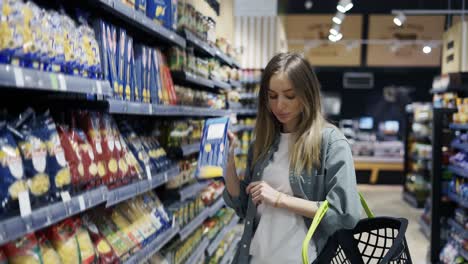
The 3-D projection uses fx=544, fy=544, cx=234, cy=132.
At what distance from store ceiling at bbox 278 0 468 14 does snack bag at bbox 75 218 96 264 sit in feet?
29.3

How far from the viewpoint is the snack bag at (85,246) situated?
6.35 ft

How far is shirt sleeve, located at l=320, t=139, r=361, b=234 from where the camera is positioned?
1948 millimetres

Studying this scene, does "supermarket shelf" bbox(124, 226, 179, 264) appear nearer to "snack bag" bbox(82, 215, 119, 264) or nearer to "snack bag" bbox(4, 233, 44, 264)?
"snack bag" bbox(82, 215, 119, 264)

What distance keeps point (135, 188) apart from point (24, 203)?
922mm

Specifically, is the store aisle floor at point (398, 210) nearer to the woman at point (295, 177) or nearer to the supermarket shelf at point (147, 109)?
the supermarket shelf at point (147, 109)

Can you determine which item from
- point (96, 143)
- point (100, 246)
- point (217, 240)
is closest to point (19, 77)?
point (96, 143)

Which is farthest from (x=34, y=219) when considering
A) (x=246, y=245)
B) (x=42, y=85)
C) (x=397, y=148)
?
(x=397, y=148)

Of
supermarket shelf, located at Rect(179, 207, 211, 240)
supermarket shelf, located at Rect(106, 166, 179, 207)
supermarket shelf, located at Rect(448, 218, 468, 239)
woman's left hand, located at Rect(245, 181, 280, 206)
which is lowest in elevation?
supermarket shelf, located at Rect(448, 218, 468, 239)

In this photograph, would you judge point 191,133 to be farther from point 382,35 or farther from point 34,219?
point 382,35

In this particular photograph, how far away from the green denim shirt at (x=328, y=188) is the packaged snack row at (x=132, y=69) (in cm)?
71

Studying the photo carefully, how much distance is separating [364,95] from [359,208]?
48.3ft

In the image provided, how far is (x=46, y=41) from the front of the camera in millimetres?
1631

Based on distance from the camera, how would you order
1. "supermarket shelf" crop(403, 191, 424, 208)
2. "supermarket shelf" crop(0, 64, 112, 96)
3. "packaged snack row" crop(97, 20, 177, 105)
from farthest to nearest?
"supermarket shelf" crop(403, 191, 424, 208), "packaged snack row" crop(97, 20, 177, 105), "supermarket shelf" crop(0, 64, 112, 96)

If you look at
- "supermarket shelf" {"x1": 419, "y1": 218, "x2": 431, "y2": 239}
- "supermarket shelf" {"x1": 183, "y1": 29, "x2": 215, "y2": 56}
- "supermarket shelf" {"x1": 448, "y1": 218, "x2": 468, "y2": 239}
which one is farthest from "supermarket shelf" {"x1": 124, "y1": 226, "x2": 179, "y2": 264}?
"supermarket shelf" {"x1": 419, "y1": 218, "x2": 431, "y2": 239}
